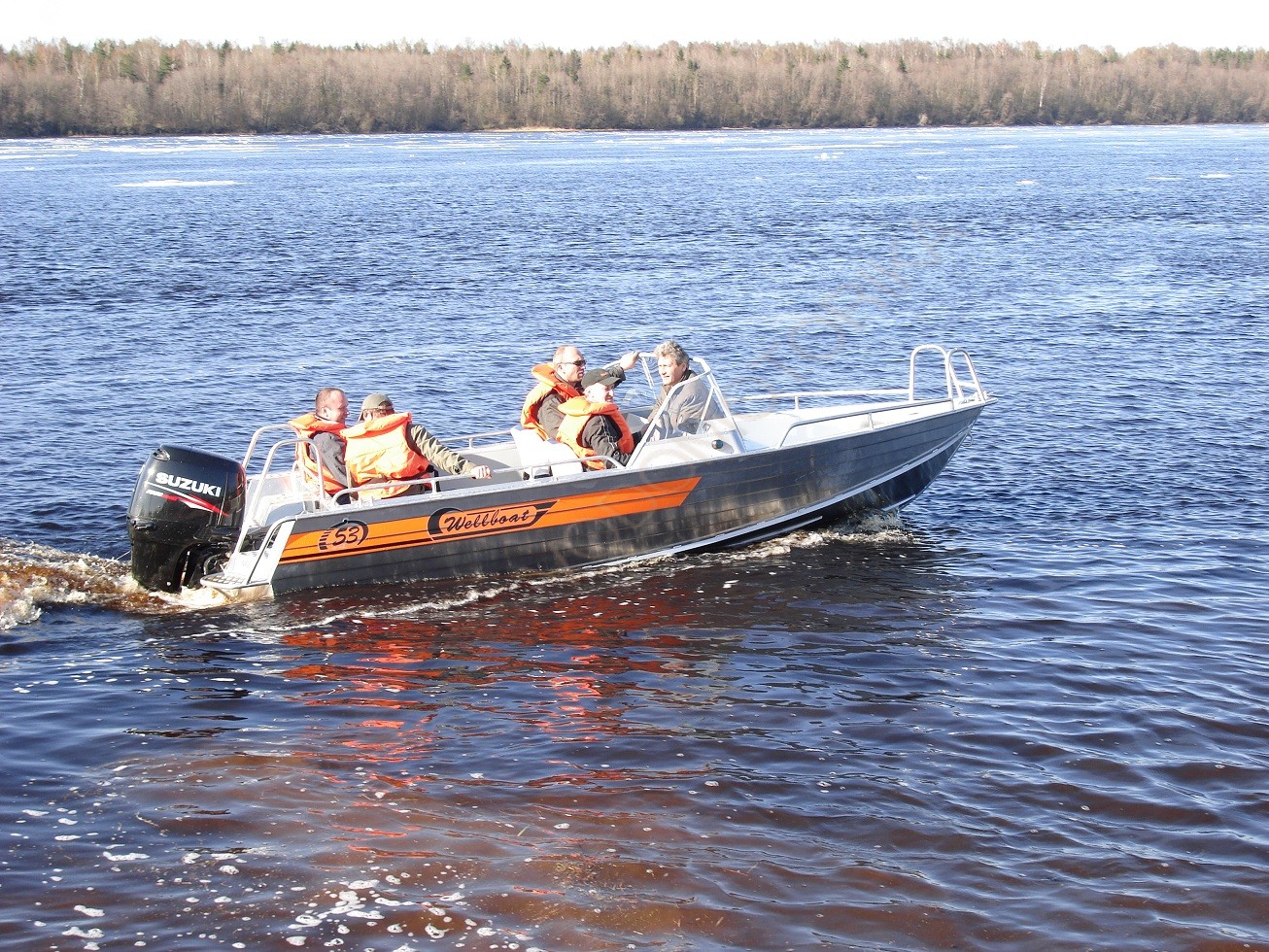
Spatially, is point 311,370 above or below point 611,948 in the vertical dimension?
above

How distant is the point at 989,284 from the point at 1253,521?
54.2 ft

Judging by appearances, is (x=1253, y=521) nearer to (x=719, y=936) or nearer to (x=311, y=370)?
(x=719, y=936)

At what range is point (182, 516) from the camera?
33.9 ft

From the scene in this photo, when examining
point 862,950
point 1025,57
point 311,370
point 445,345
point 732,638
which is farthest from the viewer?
point 1025,57

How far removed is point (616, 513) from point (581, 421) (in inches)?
33.8

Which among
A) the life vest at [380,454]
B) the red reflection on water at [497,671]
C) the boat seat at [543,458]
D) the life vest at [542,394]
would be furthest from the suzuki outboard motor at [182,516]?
the life vest at [542,394]

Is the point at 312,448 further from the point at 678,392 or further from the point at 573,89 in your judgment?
the point at 573,89

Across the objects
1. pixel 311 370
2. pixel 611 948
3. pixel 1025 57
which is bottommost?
pixel 611 948

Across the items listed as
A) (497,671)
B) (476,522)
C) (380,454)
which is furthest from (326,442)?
(497,671)

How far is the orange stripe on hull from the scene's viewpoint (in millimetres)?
10594

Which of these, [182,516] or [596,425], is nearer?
[182,516]

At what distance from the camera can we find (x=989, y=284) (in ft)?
92.9

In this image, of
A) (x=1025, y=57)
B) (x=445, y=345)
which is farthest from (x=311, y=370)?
(x=1025, y=57)

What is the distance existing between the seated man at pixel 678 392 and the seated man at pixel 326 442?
269 cm
